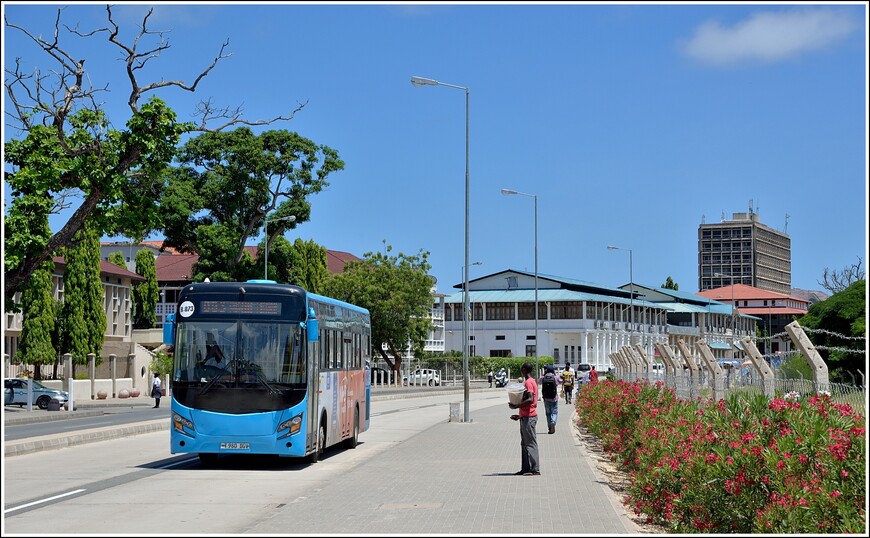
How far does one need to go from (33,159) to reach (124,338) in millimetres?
50119

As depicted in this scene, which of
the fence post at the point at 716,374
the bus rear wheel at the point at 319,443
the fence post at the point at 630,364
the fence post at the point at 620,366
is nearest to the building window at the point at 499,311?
the fence post at the point at 620,366

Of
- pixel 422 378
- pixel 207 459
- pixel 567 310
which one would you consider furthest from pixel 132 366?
pixel 567 310

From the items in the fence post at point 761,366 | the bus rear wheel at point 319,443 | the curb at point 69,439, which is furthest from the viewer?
the curb at point 69,439

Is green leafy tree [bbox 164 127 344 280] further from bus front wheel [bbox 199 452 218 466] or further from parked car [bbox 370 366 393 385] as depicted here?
bus front wheel [bbox 199 452 218 466]

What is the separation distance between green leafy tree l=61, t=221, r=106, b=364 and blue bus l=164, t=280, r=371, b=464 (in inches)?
1693

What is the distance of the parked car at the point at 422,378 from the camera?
9475cm

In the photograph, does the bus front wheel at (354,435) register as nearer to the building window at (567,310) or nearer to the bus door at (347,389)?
the bus door at (347,389)

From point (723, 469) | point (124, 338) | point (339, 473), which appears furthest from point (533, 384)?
point (124, 338)

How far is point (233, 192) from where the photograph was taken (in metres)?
66.8

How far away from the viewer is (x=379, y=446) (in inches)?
1041

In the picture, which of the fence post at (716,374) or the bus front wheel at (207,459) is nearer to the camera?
the fence post at (716,374)

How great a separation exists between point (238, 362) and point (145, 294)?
7520 centimetres

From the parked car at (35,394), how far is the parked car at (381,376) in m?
42.0

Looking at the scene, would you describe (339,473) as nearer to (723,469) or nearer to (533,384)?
(533,384)
